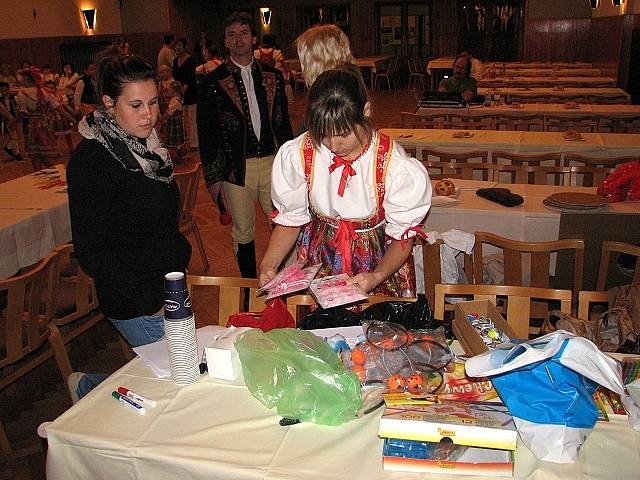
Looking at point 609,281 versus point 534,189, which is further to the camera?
point 534,189

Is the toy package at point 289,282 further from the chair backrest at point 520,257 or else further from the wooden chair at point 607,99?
the wooden chair at point 607,99

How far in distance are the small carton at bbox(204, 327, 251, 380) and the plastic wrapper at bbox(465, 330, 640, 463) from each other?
2.29ft

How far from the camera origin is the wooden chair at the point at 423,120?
22.8 feet

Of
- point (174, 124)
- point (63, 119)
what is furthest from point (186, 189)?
point (63, 119)

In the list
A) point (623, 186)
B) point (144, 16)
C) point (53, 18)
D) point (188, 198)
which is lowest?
point (188, 198)

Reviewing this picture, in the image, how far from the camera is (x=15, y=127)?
986cm

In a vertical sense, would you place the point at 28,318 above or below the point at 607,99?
below

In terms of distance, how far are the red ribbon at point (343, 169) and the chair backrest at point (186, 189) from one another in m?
2.61

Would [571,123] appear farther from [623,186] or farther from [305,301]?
[305,301]

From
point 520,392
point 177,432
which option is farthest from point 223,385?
point 520,392

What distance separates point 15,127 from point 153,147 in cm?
860

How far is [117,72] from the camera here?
6.90 feet

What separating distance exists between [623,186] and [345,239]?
2.24 metres

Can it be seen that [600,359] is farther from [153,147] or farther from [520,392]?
[153,147]
